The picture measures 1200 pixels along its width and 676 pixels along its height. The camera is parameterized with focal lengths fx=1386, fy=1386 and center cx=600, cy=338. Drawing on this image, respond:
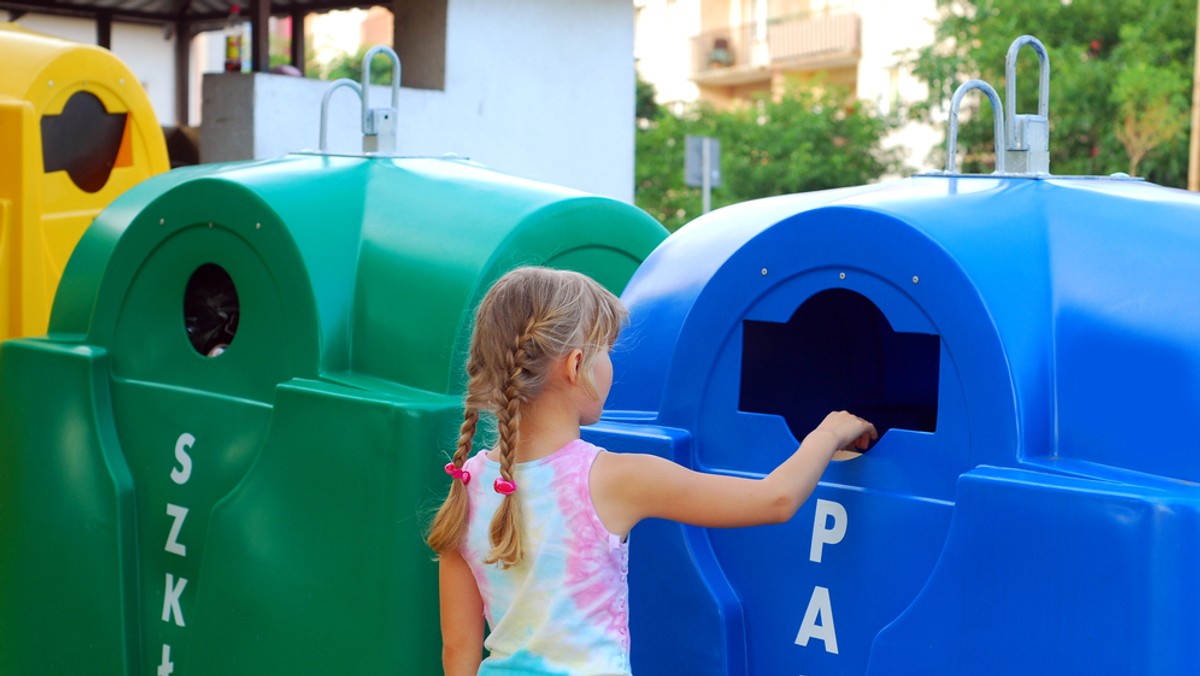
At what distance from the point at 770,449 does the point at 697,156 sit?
9.17 m

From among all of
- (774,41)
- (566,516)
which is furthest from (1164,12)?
(566,516)

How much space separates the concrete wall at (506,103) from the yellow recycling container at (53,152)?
1.36 metres

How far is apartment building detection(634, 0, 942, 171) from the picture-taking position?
901 inches

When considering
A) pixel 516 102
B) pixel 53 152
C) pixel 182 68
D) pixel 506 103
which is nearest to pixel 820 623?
pixel 53 152

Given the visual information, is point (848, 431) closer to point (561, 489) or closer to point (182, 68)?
point (561, 489)

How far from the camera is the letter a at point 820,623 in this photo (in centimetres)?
198

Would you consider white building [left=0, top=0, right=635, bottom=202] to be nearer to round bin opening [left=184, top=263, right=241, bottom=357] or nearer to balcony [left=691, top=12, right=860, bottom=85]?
round bin opening [left=184, top=263, right=241, bottom=357]

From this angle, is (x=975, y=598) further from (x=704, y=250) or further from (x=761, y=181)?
(x=761, y=181)

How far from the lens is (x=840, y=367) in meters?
2.55

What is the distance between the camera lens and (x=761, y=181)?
19578mm

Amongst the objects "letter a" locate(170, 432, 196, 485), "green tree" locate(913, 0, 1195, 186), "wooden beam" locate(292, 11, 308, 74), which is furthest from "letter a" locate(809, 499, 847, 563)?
"green tree" locate(913, 0, 1195, 186)

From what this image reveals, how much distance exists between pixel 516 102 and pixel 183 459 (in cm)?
467

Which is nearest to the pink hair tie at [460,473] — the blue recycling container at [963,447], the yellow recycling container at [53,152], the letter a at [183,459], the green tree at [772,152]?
the blue recycling container at [963,447]

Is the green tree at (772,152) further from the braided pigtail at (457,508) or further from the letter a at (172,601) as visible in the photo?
the braided pigtail at (457,508)
